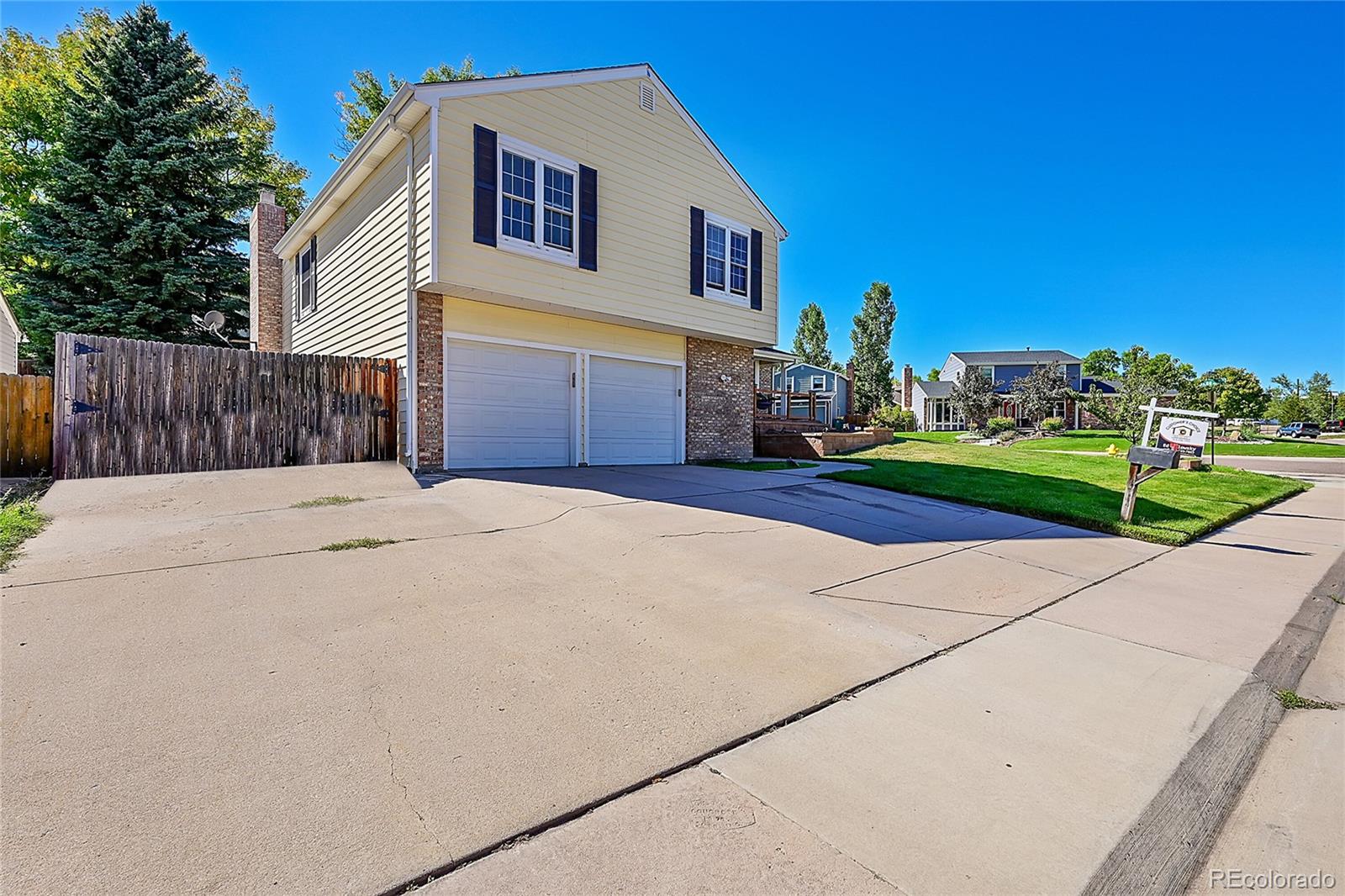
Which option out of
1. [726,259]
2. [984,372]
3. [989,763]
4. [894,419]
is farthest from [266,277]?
[984,372]

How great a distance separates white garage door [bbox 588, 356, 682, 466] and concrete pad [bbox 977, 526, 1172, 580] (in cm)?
730

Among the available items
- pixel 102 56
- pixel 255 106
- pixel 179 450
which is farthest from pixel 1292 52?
pixel 255 106

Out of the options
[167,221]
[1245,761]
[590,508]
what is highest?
[167,221]

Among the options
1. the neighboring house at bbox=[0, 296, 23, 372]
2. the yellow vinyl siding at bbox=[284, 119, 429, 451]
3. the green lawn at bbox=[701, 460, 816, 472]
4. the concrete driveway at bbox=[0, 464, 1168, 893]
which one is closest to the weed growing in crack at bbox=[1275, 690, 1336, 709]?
the concrete driveway at bbox=[0, 464, 1168, 893]

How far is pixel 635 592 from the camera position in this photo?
4.01 metres

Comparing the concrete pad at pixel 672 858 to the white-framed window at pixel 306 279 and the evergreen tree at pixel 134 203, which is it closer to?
the white-framed window at pixel 306 279

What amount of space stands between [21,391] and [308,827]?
10455mm

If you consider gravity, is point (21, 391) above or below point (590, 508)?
above

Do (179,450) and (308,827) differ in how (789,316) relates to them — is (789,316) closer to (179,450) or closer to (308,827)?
(179,450)

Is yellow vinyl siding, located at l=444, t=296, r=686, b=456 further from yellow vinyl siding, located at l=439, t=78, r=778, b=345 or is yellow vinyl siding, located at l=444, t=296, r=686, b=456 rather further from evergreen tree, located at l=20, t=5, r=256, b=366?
evergreen tree, located at l=20, t=5, r=256, b=366

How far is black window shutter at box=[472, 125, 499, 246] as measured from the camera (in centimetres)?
907

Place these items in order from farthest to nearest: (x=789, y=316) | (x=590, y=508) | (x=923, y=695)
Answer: (x=789, y=316) → (x=590, y=508) → (x=923, y=695)

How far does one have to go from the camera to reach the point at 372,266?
1047 centimetres

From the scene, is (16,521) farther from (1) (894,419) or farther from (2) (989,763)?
(1) (894,419)
